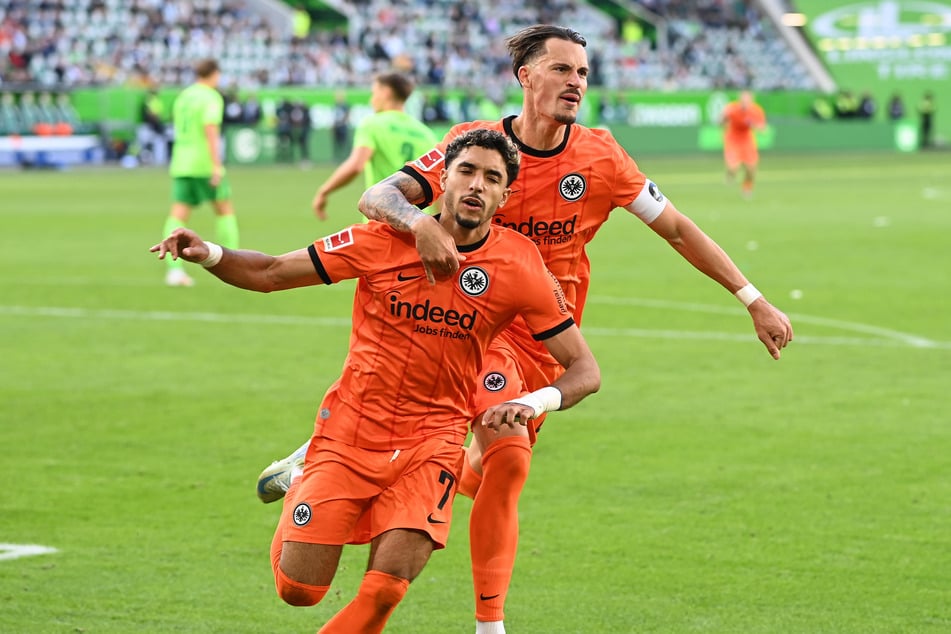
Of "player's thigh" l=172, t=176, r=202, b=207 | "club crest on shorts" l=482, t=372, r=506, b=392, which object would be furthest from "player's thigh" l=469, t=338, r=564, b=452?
"player's thigh" l=172, t=176, r=202, b=207

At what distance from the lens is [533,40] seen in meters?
6.00

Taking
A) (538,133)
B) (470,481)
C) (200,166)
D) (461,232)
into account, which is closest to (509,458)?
(470,481)

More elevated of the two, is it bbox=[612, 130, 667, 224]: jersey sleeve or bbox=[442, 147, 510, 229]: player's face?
bbox=[442, 147, 510, 229]: player's face

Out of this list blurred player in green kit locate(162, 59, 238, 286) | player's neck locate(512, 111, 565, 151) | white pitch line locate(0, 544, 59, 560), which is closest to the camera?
player's neck locate(512, 111, 565, 151)

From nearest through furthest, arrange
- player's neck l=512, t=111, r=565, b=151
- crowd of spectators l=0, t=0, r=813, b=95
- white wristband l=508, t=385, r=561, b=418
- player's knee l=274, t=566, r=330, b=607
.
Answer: white wristband l=508, t=385, r=561, b=418, player's knee l=274, t=566, r=330, b=607, player's neck l=512, t=111, r=565, b=151, crowd of spectators l=0, t=0, r=813, b=95

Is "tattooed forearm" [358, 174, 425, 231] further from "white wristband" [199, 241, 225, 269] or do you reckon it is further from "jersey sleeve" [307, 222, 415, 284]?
"white wristband" [199, 241, 225, 269]

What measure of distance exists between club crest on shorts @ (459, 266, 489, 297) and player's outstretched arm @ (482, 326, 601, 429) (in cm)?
30

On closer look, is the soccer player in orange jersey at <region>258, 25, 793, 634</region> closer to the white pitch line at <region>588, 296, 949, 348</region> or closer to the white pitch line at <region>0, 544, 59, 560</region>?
the white pitch line at <region>0, 544, 59, 560</region>

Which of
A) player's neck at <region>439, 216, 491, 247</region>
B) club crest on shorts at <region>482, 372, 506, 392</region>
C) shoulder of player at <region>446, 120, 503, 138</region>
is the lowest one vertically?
club crest on shorts at <region>482, 372, 506, 392</region>

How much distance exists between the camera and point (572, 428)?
9836 millimetres

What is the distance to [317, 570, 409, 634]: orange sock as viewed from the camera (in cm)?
489

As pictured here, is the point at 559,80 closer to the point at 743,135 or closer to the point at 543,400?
the point at 543,400

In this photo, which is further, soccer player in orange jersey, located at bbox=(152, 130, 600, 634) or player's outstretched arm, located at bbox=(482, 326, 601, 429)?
soccer player in orange jersey, located at bbox=(152, 130, 600, 634)

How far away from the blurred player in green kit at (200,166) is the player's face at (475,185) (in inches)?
486
